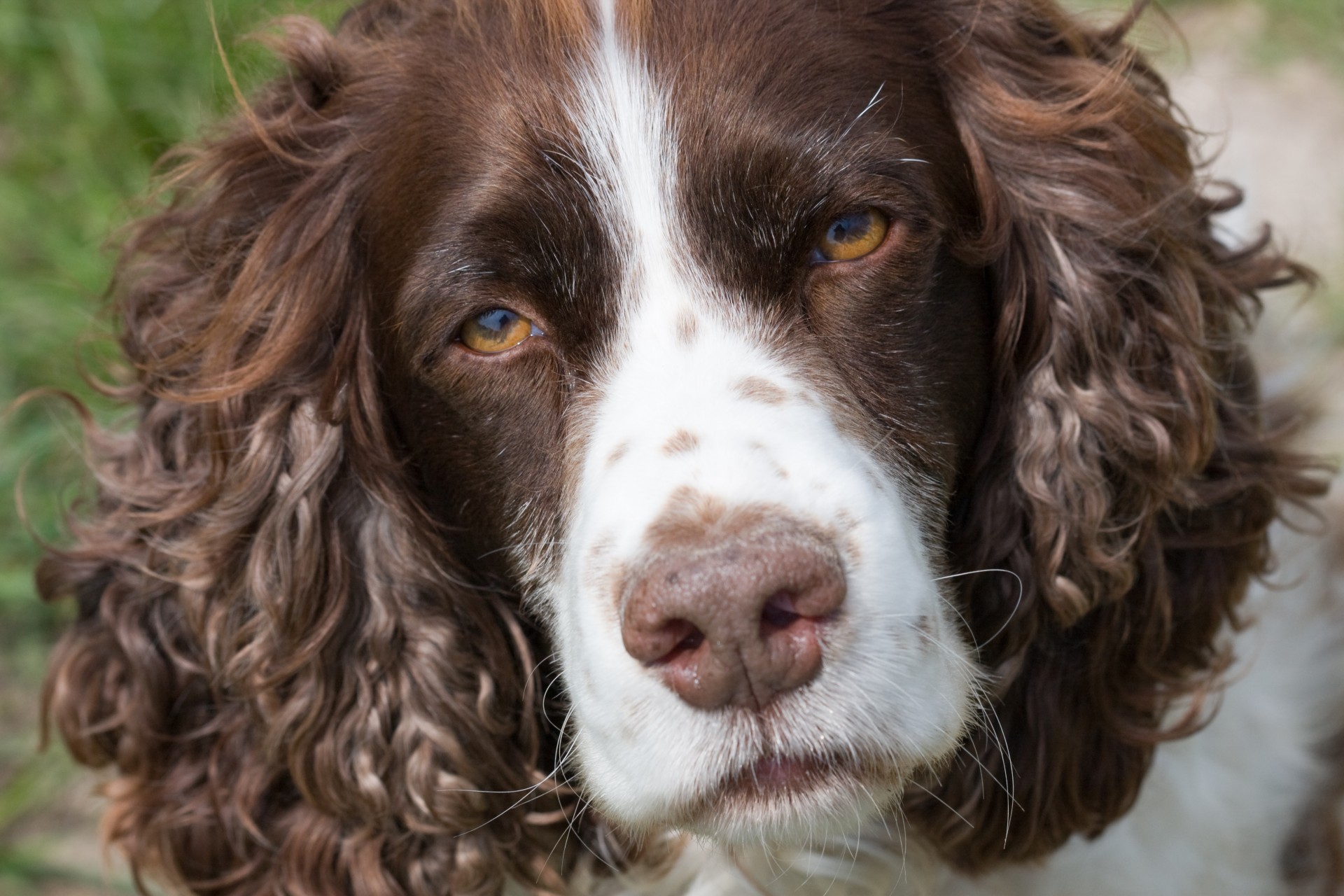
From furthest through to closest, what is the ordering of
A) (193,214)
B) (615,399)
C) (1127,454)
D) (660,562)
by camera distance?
(193,214) → (1127,454) → (615,399) → (660,562)

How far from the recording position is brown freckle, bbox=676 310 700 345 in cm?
235

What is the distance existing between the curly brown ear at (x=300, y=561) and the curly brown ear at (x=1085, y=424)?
36.2 inches

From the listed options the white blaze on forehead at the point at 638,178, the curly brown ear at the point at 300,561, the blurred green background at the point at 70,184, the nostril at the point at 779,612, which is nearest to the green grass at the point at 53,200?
the blurred green background at the point at 70,184

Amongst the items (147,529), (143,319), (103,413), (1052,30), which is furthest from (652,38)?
(103,413)

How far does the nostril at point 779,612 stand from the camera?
205 cm

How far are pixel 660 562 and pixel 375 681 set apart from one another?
3.10 feet

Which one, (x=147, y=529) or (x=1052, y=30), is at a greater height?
(x=1052, y=30)

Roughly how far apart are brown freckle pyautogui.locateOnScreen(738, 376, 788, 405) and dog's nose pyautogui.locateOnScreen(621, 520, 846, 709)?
27 cm

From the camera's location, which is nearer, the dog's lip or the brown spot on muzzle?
the brown spot on muzzle

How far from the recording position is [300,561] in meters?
2.70

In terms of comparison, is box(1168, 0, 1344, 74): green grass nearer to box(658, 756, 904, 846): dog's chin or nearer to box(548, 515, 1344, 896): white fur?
box(548, 515, 1344, 896): white fur

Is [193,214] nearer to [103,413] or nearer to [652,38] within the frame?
[652,38]

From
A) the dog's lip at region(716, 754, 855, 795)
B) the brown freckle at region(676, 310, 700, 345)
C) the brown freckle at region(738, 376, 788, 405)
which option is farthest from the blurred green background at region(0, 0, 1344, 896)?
the dog's lip at region(716, 754, 855, 795)

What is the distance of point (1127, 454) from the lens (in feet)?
8.59
